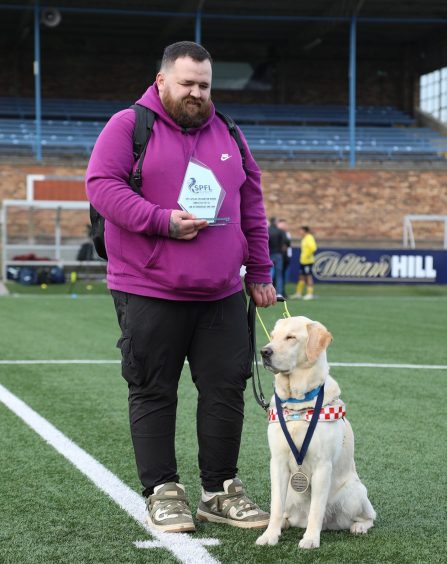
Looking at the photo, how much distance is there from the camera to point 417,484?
5.69 m

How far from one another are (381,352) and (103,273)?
18.6 m

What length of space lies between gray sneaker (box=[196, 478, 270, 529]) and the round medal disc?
428 mm

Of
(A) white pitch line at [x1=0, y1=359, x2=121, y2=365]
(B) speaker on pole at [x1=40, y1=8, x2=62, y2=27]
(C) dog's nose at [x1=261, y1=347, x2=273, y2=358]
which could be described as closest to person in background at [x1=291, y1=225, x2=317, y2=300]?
(A) white pitch line at [x1=0, y1=359, x2=121, y2=365]

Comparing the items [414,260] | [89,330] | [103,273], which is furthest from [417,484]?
[103,273]

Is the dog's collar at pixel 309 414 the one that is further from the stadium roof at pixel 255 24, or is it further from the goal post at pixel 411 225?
the stadium roof at pixel 255 24

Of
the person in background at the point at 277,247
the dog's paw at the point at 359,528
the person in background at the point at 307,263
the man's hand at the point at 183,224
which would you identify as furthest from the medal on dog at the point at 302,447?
the person in background at the point at 307,263

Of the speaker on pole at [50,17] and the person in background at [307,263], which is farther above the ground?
the speaker on pole at [50,17]

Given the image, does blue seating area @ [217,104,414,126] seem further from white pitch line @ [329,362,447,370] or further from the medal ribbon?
the medal ribbon

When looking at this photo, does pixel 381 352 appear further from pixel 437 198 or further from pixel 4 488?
pixel 437 198

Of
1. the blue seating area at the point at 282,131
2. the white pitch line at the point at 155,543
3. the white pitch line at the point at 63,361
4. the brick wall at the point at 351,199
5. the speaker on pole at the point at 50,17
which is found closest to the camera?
the white pitch line at the point at 155,543

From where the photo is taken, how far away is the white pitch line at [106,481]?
4312 mm

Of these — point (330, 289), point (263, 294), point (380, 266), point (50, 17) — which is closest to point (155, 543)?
point (263, 294)

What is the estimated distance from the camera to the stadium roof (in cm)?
3666

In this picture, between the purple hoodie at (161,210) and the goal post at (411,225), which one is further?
the goal post at (411,225)
